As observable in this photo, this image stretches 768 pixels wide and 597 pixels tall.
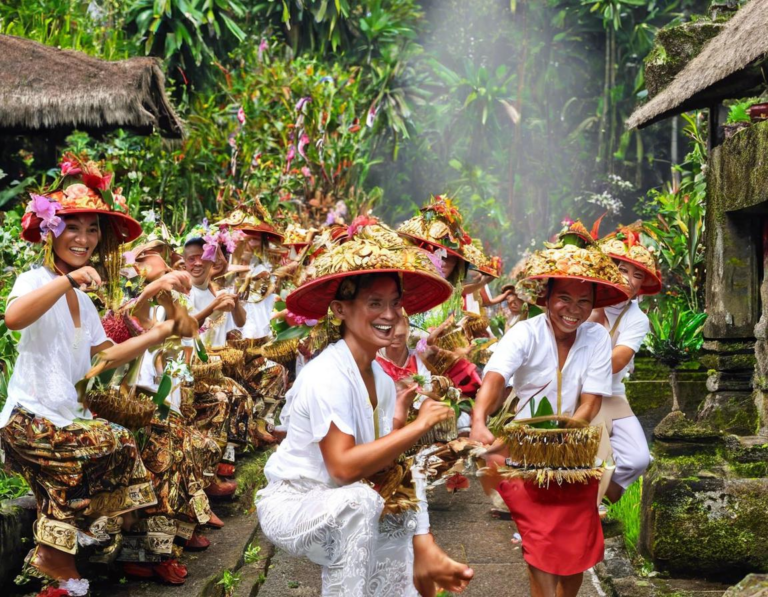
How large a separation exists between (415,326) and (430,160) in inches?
1200

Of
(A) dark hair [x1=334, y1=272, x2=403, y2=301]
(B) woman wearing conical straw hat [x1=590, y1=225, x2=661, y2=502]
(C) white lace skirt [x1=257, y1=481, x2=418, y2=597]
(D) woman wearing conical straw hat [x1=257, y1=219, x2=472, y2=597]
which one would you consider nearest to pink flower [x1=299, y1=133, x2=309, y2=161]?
(B) woman wearing conical straw hat [x1=590, y1=225, x2=661, y2=502]

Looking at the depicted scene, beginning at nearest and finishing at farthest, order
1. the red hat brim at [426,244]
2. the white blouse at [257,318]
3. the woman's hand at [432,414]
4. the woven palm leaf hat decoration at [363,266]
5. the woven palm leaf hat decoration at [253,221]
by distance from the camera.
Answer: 1. the woman's hand at [432,414]
2. the woven palm leaf hat decoration at [363,266]
3. the red hat brim at [426,244]
4. the white blouse at [257,318]
5. the woven palm leaf hat decoration at [253,221]

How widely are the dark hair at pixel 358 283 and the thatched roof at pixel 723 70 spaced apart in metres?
4.90

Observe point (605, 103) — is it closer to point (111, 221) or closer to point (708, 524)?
point (708, 524)

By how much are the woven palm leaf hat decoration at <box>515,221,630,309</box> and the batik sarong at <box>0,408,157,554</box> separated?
2.26 meters

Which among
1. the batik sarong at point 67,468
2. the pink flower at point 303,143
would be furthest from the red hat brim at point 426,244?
the pink flower at point 303,143

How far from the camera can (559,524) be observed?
4461 millimetres

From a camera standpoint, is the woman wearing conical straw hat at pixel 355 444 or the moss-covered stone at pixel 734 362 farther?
the moss-covered stone at pixel 734 362

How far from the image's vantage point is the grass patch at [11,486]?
5617mm

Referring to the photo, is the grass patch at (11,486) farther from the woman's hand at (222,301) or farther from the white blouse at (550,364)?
the white blouse at (550,364)

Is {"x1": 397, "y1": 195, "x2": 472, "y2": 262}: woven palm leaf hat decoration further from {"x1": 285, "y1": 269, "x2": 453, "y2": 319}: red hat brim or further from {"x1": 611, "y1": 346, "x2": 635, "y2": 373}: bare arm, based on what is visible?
{"x1": 285, "y1": 269, "x2": 453, "y2": 319}: red hat brim

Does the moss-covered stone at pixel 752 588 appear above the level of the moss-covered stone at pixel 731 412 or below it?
above

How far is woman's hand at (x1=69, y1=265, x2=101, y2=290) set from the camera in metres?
4.39

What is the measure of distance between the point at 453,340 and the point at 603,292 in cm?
259
